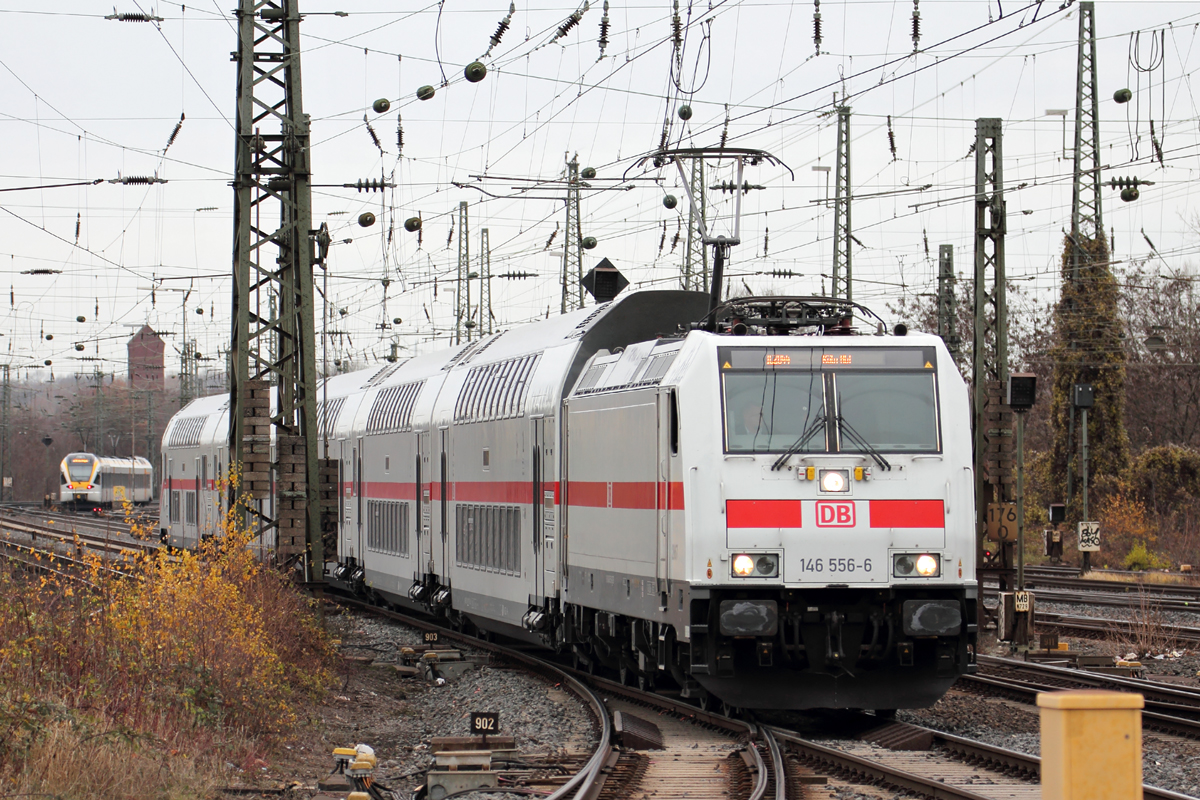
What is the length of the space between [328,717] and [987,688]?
6888mm

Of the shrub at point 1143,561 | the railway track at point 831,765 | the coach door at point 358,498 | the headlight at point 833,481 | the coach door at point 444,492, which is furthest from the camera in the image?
the shrub at point 1143,561

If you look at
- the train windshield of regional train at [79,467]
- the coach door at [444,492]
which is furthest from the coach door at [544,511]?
the train windshield of regional train at [79,467]

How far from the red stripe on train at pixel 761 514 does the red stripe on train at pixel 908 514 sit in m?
0.67

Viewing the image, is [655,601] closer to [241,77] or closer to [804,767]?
[804,767]

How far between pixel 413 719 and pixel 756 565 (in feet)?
15.8

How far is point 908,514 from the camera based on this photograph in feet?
40.9

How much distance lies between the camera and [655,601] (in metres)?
13.1

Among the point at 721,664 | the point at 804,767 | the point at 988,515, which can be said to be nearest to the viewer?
the point at 804,767

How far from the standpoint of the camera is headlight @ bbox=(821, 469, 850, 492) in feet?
40.7

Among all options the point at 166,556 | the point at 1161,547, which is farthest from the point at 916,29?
the point at 1161,547

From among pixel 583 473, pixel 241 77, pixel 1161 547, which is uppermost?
pixel 241 77

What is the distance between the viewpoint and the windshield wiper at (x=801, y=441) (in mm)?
12359

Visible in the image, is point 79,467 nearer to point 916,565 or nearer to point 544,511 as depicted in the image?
point 544,511

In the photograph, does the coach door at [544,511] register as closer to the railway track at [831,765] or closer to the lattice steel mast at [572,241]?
the railway track at [831,765]
